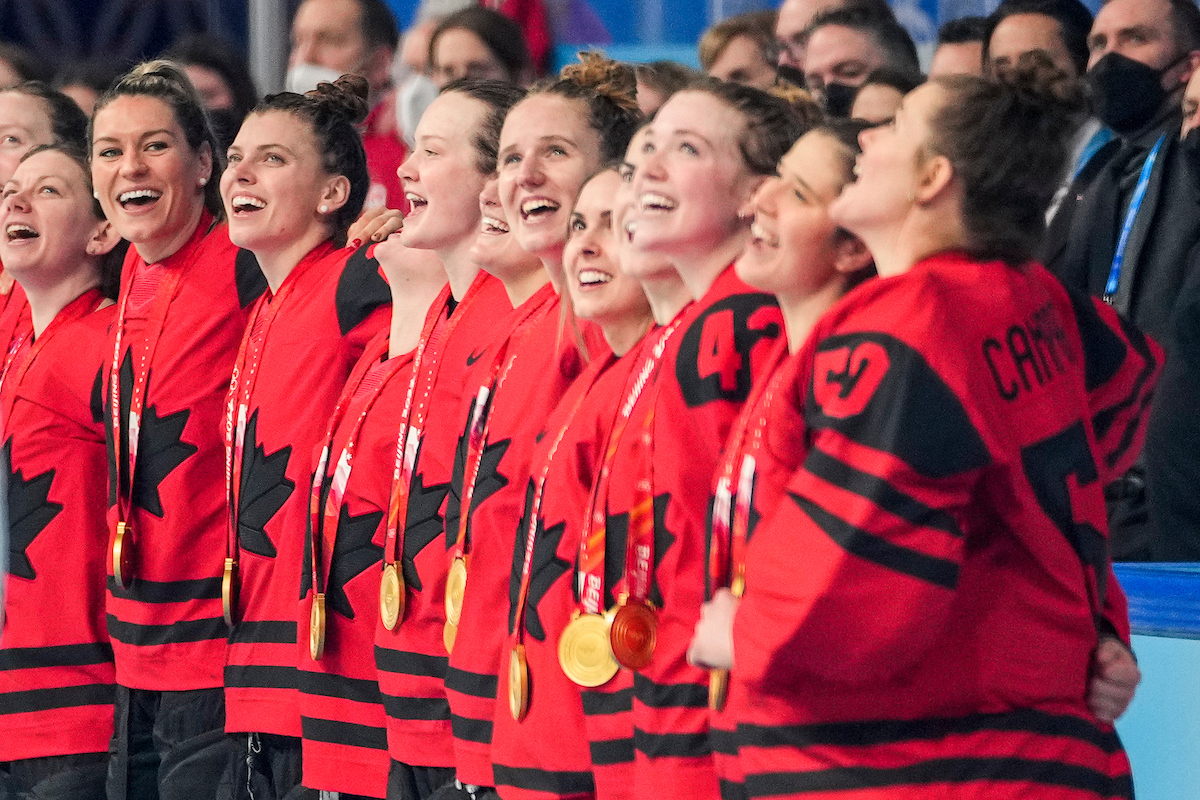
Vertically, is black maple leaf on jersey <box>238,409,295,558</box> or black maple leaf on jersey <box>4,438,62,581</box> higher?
black maple leaf on jersey <box>238,409,295,558</box>

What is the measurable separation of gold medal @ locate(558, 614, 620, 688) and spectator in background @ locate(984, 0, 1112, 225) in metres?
1.99

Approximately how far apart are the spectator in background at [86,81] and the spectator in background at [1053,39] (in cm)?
299

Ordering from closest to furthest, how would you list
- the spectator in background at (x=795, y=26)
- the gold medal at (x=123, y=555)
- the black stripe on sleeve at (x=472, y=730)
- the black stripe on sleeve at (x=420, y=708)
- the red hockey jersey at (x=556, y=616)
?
the red hockey jersey at (x=556, y=616)
the black stripe on sleeve at (x=472, y=730)
the black stripe on sleeve at (x=420, y=708)
the gold medal at (x=123, y=555)
the spectator in background at (x=795, y=26)

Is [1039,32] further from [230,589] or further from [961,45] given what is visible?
[230,589]

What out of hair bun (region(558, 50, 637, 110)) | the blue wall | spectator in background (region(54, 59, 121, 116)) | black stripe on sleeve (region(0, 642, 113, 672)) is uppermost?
the blue wall

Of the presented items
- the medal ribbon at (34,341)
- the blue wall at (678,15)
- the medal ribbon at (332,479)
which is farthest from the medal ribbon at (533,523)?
the blue wall at (678,15)

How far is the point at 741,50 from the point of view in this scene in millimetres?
5012

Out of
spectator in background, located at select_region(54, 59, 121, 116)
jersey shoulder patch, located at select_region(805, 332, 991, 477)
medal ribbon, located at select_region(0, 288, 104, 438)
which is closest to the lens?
jersey shoulder patch, located at select_region(805, 332, 991, 477)

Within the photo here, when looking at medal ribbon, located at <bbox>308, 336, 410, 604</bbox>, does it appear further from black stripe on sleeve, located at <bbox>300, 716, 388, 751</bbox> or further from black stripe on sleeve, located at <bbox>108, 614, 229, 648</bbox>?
black stripe on sleeve, located at <bbox>108, 614, 229, 648</bbox>

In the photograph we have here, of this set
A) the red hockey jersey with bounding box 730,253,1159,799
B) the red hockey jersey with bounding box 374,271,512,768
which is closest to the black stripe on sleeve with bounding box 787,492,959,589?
the red hockey jersey with bounding box 730,253,1159,799

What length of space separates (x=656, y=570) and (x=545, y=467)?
0.36m

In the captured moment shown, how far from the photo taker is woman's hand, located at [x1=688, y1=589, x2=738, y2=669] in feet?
7.26

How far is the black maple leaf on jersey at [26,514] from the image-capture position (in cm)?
427

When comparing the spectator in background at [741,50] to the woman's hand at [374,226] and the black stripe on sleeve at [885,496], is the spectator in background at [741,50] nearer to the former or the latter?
the woman's hand at [374,226]
